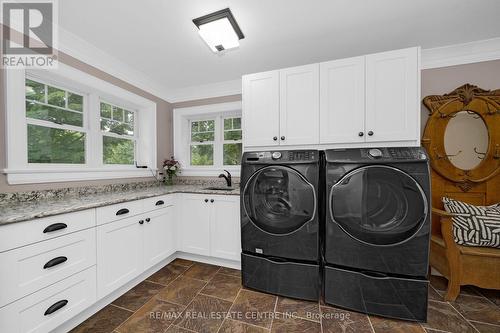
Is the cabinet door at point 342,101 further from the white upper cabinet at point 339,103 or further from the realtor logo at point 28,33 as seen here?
the realtor logo at point 28,33

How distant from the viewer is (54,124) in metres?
1.84

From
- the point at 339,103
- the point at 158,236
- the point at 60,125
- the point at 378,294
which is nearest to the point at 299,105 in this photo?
the point at 339,103

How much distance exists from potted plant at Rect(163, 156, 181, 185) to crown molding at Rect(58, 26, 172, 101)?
99 cm

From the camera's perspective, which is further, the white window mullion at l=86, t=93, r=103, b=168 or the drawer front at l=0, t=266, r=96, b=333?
the white window mullion at l=86, t=93, r=103, b=168

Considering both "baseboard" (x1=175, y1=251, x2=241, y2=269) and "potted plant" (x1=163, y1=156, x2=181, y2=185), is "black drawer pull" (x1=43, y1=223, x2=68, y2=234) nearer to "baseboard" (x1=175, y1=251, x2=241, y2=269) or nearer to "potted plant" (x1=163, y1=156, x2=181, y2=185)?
"baseboard" (x1=175, y1=251, x2=241, y2=269)

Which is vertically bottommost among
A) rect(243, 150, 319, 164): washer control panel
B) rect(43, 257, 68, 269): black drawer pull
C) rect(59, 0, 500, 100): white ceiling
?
rect(43, 257, 68, 269): black drawer pull

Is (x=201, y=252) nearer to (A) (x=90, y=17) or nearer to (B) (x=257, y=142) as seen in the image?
(B) (x=257, y=142)

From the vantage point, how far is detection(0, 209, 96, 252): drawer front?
104 cm

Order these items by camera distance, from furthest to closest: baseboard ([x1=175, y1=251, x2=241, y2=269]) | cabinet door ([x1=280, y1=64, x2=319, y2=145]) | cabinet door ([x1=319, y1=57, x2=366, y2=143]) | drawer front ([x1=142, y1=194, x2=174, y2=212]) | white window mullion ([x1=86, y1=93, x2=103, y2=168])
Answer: baseboard ([x1=175, y1=251, x2=241, y2=269]) < white window mullion ([x1=86, y1=93, x2=103, y2=168]) < drawer front ([x1=142, y1=194, x2=174, y2=212]) < cabinet door ([x1=280, y1=64, x2=319, y2=145]) < cabinet door ([x1=319, y1=57, x2=366, y2=143])

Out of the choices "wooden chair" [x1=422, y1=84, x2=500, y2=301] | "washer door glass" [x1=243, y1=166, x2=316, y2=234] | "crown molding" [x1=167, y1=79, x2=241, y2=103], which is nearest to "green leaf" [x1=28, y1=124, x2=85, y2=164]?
"crown molding" [x1=167, y1=79, x2=241, y2=103]

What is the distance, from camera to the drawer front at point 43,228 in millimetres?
1042

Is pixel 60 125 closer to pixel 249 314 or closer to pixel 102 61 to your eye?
pixel 102 61

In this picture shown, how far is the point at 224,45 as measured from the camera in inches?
66.3

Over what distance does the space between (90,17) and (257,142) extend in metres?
1.71
